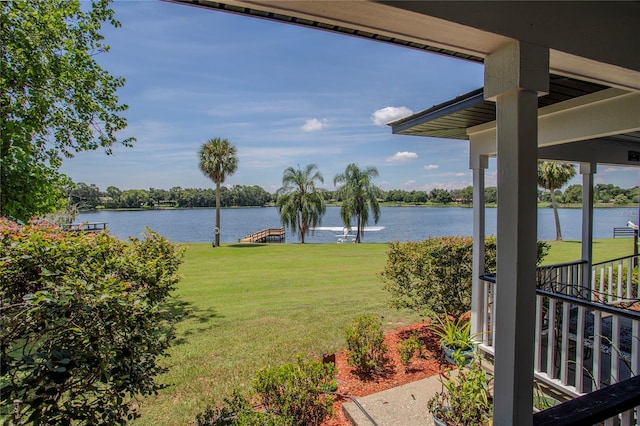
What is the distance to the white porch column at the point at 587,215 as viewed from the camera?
4680 millimetres

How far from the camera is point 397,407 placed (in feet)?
9.99

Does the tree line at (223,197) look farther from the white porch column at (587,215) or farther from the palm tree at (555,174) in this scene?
the white porch column at (587,215)

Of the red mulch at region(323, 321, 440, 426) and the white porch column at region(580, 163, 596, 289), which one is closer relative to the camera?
the red mulch at region(323, 321, 440, 426)

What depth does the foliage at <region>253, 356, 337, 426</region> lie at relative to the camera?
2.73 m

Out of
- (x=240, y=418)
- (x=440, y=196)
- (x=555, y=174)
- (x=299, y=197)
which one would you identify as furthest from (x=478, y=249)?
(x=440, y=196)

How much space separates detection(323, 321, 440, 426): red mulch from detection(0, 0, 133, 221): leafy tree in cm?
552

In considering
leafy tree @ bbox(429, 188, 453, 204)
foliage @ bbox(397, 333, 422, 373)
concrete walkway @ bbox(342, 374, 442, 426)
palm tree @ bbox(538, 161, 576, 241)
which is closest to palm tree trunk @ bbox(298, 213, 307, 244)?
leafy tree @ bbox(429, 188, 453, 204)

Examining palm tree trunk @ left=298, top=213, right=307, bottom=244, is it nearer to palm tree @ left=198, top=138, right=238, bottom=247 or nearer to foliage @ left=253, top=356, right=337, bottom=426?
palm tree @ left=198, top=138, right=238, bottom=247

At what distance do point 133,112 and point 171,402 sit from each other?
7612 millimetres

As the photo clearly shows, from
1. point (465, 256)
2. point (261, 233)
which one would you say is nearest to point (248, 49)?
point (465, 256)

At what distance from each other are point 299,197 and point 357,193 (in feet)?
14.2

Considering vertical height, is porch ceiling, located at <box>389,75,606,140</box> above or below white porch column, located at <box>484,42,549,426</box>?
above

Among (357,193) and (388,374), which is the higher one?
(357,193)

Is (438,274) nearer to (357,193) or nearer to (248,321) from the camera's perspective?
(248,321)
